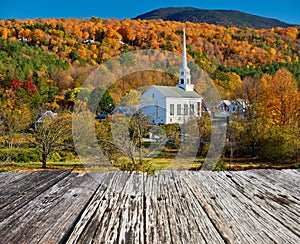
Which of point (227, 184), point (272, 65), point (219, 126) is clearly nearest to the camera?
point (227, 184)

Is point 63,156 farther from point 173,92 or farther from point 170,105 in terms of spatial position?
point 173,92

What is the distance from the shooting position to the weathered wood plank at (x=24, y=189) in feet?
2.92

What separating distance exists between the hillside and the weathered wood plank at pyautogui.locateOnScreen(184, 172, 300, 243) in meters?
106

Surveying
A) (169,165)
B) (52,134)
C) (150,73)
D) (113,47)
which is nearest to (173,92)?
(150,73)

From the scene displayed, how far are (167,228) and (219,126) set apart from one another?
684 inches

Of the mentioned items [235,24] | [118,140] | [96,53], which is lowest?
[118,140]

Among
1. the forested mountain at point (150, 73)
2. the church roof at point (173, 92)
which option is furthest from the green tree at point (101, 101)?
the church roof at point (173, 92)

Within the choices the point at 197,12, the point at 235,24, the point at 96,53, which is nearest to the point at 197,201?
the point at 96,53

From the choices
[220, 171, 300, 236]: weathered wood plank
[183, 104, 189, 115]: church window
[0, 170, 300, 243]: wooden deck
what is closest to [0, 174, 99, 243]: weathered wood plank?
[0, 170, 300, 243]: wooden deck

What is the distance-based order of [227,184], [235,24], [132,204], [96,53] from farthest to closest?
[235,24], [96,53], [227,184], [132,204]

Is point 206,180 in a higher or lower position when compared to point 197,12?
A: lower

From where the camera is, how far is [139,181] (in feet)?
3.92

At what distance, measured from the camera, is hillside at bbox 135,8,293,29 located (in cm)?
10325

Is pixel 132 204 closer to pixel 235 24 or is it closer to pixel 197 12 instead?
pixel 235 24
